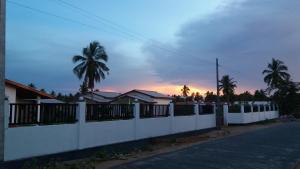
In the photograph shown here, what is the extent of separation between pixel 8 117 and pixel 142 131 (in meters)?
8.68

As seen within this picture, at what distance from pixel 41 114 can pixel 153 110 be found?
847 cm

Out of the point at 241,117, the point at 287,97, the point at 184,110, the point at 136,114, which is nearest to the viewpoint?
the point at 136,114

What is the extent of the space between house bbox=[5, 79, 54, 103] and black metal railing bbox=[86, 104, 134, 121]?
20.7 ft

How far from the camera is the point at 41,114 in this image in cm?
1334

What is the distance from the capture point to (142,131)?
19.6 m

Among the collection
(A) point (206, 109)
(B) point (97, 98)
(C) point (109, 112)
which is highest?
(B) point (97, 98)

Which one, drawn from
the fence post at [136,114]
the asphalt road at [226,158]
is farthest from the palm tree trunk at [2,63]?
the fence post at [136,114]

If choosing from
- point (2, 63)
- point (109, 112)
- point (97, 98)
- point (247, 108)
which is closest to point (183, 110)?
point (109, 112)

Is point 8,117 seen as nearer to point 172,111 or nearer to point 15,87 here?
point 15,87

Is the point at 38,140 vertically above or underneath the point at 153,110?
underneath

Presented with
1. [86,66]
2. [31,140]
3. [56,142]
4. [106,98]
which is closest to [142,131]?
[56,142]

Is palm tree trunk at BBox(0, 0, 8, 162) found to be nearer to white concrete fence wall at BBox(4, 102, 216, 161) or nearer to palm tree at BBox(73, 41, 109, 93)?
white concrete fence wall at BBox(4, 102, 216, 161)

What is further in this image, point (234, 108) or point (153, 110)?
point (234, 108)

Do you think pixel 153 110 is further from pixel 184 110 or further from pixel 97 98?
pixel 97 98
